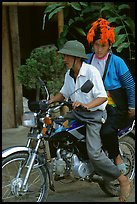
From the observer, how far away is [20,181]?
13.0ft

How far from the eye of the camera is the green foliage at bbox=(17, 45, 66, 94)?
5492 mm

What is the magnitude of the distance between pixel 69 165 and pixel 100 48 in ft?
3.92

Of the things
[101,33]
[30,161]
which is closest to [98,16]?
[101,33]

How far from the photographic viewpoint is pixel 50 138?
163 inches

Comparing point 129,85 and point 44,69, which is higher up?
point 44,69

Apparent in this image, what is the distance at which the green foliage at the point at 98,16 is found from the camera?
584 cm

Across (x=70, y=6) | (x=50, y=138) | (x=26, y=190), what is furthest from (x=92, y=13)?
(x=26, y=190)

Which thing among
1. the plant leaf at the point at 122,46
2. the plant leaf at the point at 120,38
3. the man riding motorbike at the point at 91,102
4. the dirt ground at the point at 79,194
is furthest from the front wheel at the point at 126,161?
the plant leaf at the point at 120,38

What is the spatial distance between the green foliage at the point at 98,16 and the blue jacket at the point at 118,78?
1.35 m

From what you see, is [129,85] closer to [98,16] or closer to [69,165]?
[69,165]

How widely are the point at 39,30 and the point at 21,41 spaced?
392mm

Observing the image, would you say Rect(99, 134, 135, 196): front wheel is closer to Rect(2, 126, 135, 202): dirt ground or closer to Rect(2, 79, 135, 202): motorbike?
Rect(2, 126, 135, 202): dirt ground

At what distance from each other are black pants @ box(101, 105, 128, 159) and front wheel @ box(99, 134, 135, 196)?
11.7 inches

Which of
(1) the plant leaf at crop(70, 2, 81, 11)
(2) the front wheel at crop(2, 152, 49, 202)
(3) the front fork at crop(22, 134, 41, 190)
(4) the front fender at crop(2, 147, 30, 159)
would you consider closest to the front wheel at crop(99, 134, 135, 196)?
(2) the front wheel at crop(2, 152, 49, 202)
